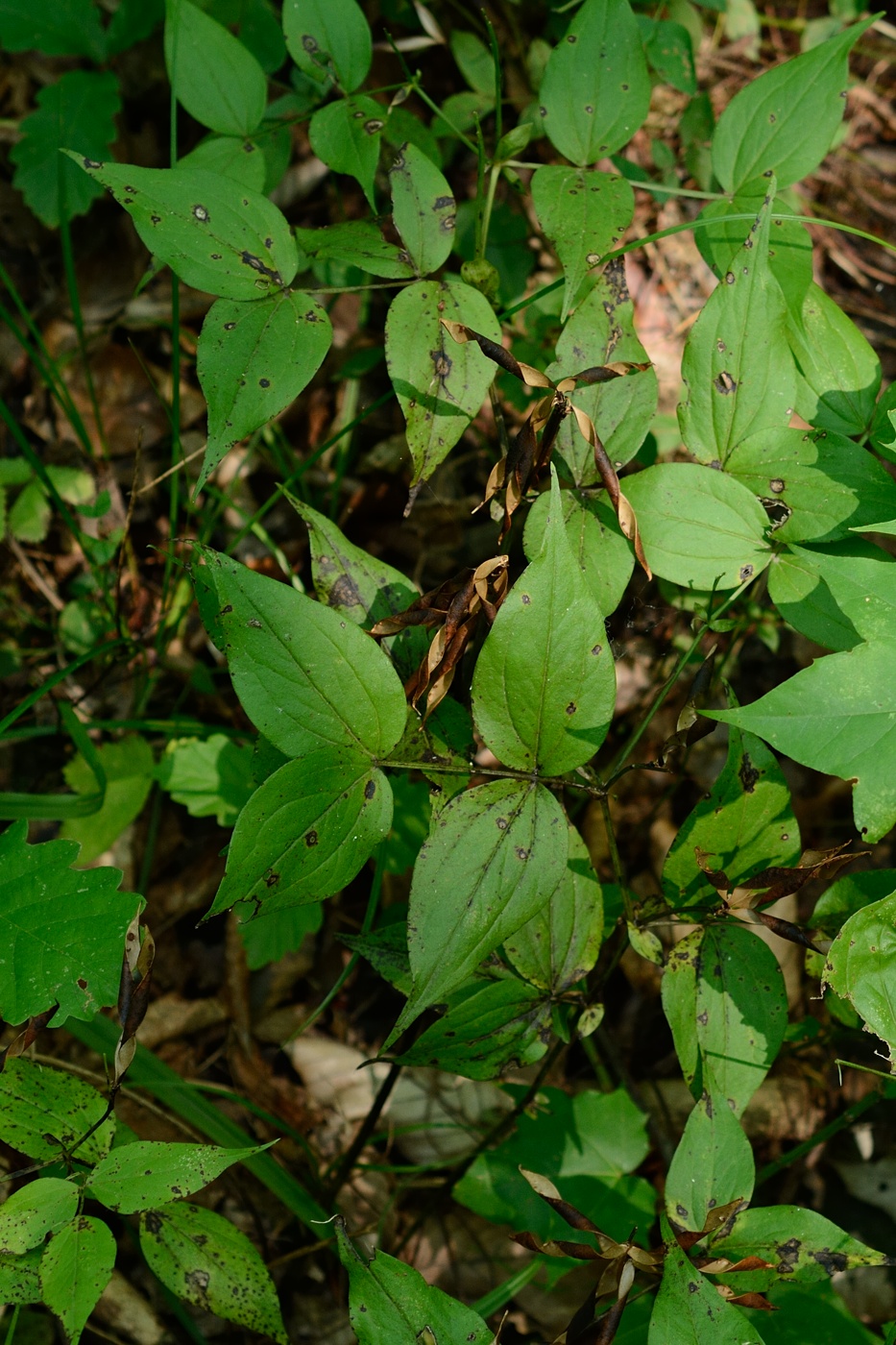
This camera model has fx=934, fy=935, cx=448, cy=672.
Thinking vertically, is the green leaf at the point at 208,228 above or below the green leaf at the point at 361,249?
above

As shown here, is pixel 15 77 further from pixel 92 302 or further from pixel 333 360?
pixel 333 360

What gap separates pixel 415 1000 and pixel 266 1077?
48.3 inches

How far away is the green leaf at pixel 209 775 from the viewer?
76.7 inches

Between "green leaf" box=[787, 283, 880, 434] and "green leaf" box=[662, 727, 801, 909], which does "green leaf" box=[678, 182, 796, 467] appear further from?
"green leaf" box=[662, 727, 801, 909]

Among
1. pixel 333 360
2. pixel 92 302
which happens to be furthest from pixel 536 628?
pixel 92 302

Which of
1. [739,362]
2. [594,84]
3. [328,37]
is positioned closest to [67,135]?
[328,37]

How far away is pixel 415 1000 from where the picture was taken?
3.41ft

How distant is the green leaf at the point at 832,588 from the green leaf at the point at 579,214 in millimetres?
437

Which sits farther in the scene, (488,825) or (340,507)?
(340,507)

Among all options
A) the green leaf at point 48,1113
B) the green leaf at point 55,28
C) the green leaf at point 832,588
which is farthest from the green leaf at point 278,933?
the green leaf at point 55,28

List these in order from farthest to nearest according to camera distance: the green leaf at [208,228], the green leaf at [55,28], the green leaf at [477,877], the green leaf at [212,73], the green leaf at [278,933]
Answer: the green leaf at [55,28], the green leaf at [278,933], the green leaf at [212,73], the green leaf at [208,228], the green leaf at [477,877]

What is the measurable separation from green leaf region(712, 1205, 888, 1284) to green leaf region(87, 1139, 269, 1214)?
25.2 inches

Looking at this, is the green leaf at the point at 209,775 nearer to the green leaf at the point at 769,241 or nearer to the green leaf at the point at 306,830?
the green leaf at the point at 306,830

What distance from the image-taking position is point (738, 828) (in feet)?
4.47
